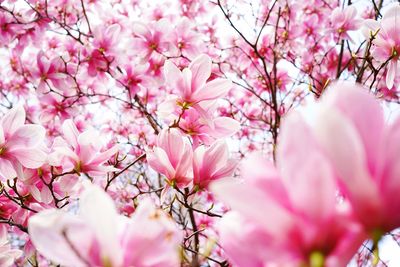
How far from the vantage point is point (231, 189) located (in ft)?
1.13

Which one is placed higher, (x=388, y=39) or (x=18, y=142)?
(x=18, y=142)

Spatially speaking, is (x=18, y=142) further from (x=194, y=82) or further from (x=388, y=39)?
(x=388, y=39)

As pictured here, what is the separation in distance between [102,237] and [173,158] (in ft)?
2.13

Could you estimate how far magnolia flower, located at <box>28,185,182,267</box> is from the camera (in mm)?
390

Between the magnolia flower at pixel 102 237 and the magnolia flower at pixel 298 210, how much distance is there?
96 mm

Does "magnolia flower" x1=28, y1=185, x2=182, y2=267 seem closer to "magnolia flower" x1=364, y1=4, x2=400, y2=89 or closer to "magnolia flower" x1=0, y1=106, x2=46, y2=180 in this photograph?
"magnolia flower" x1=0, y1=106, x2=46, y2=180

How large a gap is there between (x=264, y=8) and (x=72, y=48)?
1445mm

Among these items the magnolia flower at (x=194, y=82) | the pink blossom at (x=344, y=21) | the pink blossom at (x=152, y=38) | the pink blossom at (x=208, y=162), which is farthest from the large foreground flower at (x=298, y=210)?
the pink blossom at (x=344, y=21)

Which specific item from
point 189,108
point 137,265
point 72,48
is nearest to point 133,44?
point 72,48

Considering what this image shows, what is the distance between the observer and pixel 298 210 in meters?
0.34

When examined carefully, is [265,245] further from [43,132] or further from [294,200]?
[43,132]

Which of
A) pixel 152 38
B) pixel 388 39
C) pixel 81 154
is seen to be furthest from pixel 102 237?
pixel 152 38

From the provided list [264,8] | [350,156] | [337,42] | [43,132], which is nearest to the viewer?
[350,156]

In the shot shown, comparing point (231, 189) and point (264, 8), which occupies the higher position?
point (264, 8)
